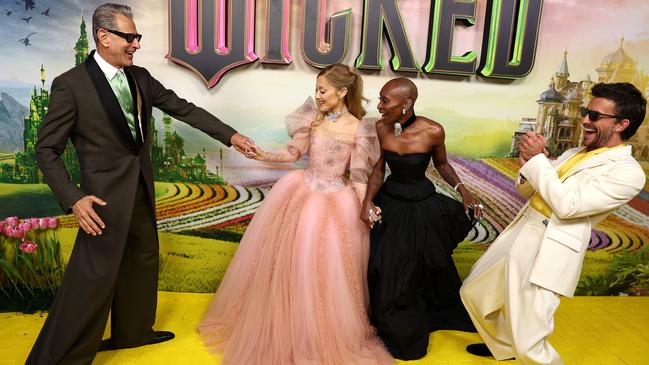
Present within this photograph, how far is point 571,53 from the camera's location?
384 centimetres

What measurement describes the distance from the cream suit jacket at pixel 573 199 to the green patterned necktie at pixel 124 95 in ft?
7.36

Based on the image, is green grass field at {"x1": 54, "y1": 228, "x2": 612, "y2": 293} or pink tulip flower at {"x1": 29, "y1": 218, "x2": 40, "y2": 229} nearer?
pink tulip flower at {"x1": 29, "y1": 218, "x2": 40, "y2": 229}

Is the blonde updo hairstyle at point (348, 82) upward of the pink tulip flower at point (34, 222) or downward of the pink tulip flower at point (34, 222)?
upward

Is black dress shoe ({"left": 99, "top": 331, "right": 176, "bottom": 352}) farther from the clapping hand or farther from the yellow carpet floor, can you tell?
the clapping hand

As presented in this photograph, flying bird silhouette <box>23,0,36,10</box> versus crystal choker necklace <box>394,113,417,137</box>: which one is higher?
flying bird silhouette <box>23,0,36,10</box>

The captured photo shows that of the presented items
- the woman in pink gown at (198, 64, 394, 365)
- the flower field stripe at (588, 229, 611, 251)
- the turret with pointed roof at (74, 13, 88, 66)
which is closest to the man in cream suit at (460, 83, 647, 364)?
the woman in pink gown at (198, 64, 394, 365)

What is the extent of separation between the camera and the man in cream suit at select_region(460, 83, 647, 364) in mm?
2301

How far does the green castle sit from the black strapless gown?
159 centimetres

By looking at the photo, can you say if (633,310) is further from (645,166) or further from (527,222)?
(527,222)

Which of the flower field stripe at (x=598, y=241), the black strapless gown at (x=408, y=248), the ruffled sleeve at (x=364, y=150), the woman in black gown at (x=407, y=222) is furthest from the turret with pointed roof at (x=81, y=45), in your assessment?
the flower field stripe at (x=598, y=241)

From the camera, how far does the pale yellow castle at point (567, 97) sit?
3.89 metres

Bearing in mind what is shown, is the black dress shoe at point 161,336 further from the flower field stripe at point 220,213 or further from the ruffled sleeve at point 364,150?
the ruffled sleeve at point 364,150

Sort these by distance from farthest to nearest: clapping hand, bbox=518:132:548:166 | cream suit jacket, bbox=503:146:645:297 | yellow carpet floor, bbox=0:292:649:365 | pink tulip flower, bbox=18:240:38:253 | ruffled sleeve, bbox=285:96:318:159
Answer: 1. pink tulip flower, bbox=18:240:38:253
2. ruffled sleeve, bbox=285:96:318:159
3. yellow carpet floor, bbox=0:292:649:365
4. clapping hand, bbox=518:132:548:166
5. cream suit jacket, bbox=503:146:645:297

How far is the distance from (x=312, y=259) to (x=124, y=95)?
4.91 feet
